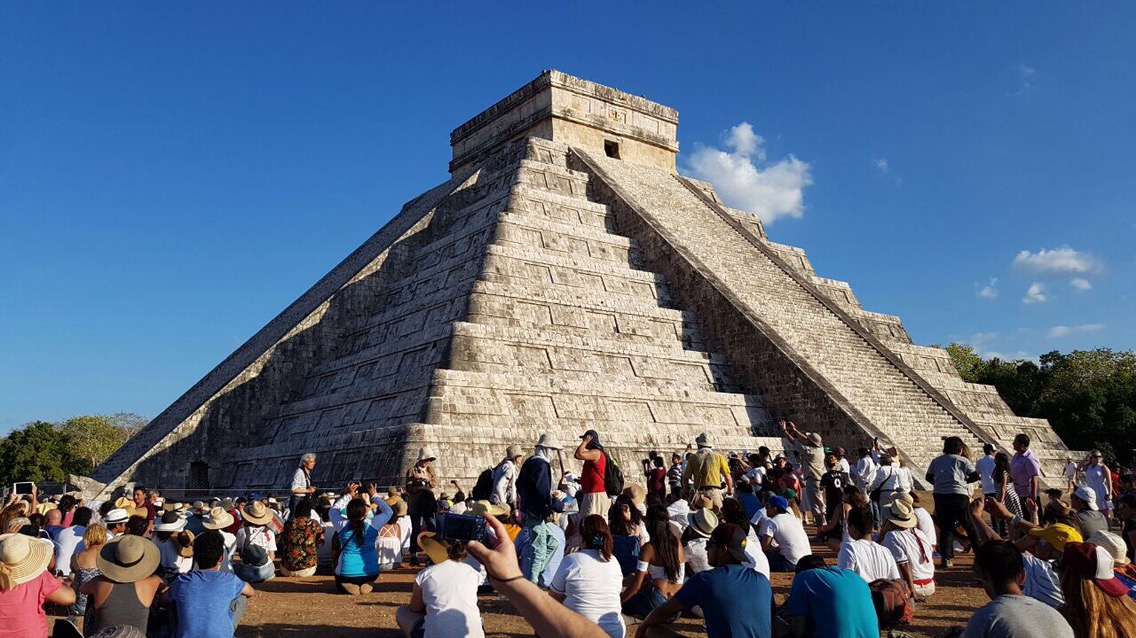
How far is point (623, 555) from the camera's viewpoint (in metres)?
7.27

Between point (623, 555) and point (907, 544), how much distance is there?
244cm

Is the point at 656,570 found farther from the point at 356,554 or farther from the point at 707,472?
the point at 356,554

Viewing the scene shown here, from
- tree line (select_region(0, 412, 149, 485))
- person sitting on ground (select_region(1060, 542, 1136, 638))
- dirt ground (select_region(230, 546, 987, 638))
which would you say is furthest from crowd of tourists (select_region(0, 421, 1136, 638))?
tree line (select_region(0, 412, 149, 485))

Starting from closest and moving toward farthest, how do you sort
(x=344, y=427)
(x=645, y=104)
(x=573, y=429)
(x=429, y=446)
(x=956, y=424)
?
(x=429, y=446)
(x=573, y=429)
(x=344, y=427)
(x=956, y=424)
(x=645, y=104)

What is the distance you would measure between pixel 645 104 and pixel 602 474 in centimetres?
2634

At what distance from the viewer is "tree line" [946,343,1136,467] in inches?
1299

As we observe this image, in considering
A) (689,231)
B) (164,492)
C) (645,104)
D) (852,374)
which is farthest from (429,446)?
(645,104)

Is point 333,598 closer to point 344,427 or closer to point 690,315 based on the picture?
point 344,427

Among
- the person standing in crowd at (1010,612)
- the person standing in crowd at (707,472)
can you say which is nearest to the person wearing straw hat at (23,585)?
the person standing in crowd at (1010,612)

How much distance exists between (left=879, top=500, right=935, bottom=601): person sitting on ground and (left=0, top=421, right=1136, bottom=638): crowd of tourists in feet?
0.06

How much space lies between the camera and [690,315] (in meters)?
21.9

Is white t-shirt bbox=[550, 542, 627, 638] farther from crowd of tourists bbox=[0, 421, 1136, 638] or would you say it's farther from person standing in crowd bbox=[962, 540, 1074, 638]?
person standing in crowd bbox=[962, 540, 1074, 638]

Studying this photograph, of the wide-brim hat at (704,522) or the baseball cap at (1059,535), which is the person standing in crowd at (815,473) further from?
the baseball cap at (1059,535)

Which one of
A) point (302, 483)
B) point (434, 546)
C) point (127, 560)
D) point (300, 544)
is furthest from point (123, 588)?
point (302, 483)
